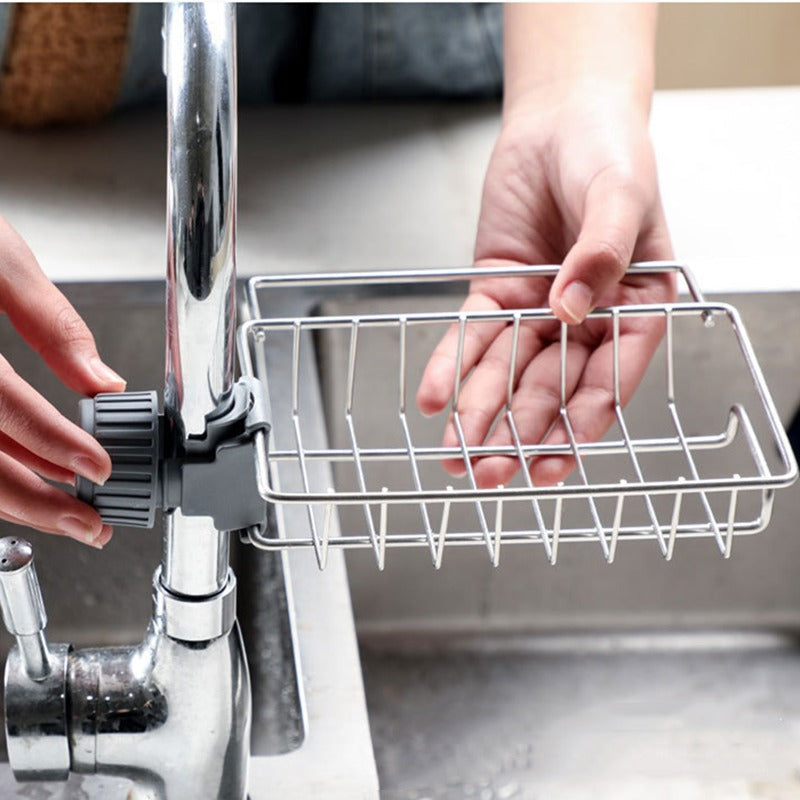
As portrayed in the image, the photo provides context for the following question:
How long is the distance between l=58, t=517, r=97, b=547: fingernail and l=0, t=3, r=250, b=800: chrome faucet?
2 centimetres

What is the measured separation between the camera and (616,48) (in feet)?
2.68

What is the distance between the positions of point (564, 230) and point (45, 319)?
37 centimetres

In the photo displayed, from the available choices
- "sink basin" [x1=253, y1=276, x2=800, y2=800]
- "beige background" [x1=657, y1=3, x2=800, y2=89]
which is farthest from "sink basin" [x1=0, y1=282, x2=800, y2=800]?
"beige background" [x1=657, y1=3, x2=800, y2=89]

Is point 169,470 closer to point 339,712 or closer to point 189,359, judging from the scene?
point 189,359

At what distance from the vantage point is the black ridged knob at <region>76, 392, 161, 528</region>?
0.42m

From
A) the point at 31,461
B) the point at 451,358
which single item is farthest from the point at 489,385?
the point at 31,461

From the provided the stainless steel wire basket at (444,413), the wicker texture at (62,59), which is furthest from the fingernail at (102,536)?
the wicker texture at (62,59)

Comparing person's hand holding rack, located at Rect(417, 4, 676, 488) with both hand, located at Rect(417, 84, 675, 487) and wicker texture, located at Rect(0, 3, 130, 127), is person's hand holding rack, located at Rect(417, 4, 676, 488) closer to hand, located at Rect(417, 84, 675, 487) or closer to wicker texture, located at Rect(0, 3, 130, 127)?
hand, located at Rect(417, 84, 675, 487)

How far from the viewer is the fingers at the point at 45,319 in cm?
47

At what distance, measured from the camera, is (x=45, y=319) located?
48 centimetres

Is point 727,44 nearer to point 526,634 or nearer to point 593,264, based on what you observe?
point 526,634

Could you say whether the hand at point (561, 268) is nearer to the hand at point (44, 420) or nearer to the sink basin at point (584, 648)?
the sink basin at point (584, 648)

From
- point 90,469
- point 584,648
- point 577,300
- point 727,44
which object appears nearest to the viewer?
point 90,469

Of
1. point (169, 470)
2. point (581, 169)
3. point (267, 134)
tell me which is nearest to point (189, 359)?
point (169, 470)
